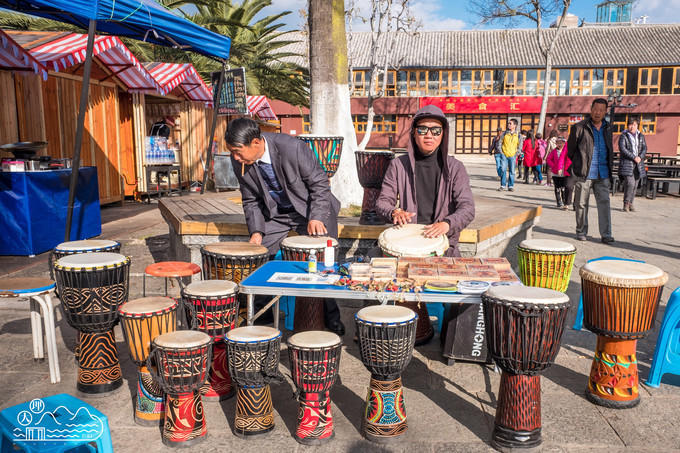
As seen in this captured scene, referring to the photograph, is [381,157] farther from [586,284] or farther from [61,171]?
[61,171]

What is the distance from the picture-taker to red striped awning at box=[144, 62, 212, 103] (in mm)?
11734

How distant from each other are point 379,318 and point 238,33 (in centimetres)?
2043

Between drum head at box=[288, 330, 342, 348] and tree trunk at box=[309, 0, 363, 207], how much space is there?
3916 millimetres

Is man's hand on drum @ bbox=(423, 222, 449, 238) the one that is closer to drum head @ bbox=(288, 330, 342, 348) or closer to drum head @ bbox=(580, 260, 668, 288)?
drum head @ bbox=(580, 260, 668, 288)

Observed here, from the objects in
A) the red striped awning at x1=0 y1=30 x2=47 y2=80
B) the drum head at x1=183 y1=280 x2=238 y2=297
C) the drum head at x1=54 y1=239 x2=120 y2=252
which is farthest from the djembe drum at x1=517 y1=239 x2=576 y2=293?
the red striped awning at x1=0 y1=30 x2=47 y2=80

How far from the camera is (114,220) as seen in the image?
380 inches

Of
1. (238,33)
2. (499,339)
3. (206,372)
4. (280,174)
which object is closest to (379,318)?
(499,339)

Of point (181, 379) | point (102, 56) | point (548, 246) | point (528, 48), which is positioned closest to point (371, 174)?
point (548, 246)

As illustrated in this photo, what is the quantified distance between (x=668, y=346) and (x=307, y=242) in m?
2.34

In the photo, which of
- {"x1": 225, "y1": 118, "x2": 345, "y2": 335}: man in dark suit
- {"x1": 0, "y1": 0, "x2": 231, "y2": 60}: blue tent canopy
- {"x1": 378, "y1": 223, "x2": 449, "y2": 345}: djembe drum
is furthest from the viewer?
{"x1": 0, "y1": 0, "x2": 231, "y2": 60}: blue tent canopy

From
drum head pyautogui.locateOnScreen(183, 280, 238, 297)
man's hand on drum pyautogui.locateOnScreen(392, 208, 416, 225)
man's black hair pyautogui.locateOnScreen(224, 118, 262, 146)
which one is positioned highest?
man's black hair pyautogui.locateOnScreen(224, 118, 262, 146)

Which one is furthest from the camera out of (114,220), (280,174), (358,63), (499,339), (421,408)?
(358,63)

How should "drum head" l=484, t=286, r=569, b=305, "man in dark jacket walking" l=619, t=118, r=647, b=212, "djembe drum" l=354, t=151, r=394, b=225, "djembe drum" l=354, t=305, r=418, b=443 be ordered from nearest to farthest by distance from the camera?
"drum head" l=484, t=286, r=569, b=305, "djembe drum" l=354, t=305, r=418, b=443, "djembe drum" l=354, t=151, r=394, b=225, "man in dark jacket walking" l=619, t=118, r=647, b=212

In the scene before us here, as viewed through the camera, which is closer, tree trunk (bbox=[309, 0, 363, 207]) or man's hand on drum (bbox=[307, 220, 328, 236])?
man's hand on drum (bbox=[307, 220, 328, 236])
